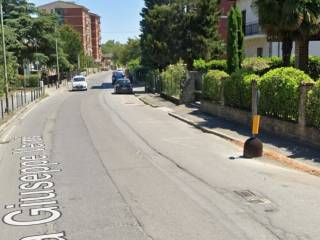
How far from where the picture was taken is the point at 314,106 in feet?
47.5

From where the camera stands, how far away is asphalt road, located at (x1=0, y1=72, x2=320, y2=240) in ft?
25.6

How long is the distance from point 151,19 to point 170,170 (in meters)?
41.4

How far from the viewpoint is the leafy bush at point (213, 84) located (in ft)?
80.2

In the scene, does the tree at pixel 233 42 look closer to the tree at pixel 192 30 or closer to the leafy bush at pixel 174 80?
the leafy bush at pixel 174 80

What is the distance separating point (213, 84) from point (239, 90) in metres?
4.45

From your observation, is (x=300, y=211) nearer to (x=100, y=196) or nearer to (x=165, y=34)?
(x=100, y=196)

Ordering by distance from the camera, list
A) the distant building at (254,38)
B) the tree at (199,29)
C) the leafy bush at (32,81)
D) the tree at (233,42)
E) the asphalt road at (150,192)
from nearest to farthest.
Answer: the asphalt road at (150,192)
the tree at (233,42)
the distant building at (254,38)
the tree at (199,29)
the leafy bush at (32,81)

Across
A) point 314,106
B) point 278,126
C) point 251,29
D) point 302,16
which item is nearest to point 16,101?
point 251,29

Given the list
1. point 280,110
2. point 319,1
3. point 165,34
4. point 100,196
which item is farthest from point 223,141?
point 165,34

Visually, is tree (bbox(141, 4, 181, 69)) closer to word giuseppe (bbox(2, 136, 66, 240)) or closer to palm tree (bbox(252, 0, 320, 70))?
palm tree (bbox(252, 0, 320, 70))

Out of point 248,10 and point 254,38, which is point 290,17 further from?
point 248,10

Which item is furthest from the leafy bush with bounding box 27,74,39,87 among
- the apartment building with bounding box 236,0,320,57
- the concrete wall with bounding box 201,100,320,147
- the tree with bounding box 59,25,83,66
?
the concrete wall with bounding box 201,100,320,147

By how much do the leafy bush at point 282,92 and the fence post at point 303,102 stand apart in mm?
351

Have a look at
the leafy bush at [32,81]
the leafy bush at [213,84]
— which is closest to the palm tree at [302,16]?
the leafy bush at [213,84]
